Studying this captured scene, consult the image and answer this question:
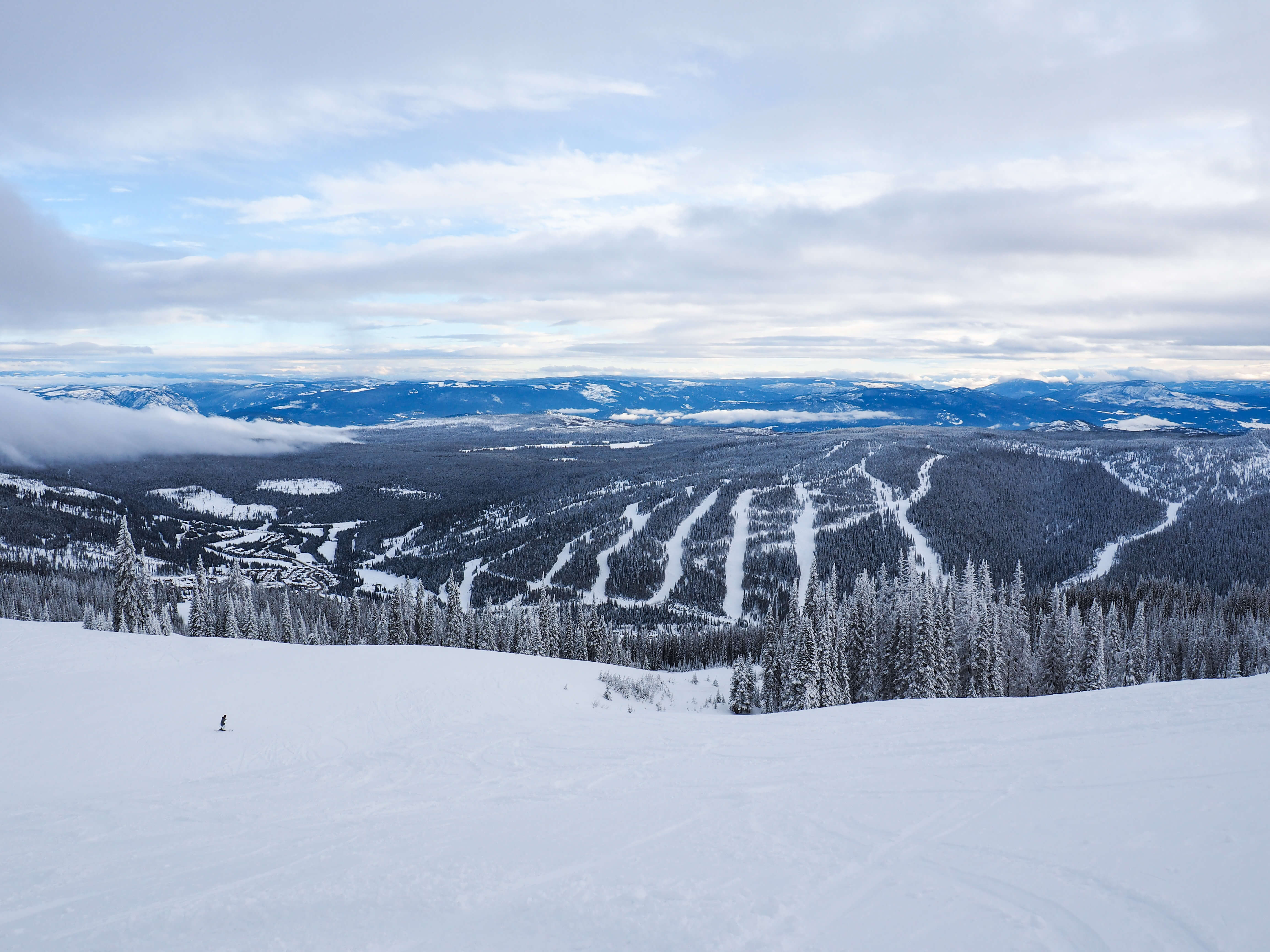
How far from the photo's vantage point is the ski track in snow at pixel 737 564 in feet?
434

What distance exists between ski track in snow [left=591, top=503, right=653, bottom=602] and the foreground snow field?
9984 cm

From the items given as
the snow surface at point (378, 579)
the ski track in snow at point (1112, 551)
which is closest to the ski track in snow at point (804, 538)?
the ski track in snow at point (1112, 551)

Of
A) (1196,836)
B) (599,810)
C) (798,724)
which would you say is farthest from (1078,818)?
(798,724)

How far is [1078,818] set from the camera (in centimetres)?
1046

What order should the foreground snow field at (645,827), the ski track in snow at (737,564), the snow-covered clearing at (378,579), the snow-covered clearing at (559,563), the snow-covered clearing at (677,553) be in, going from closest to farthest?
the foreground snow field at (645,827) < the ski track in snow at (737,564) < the snow-covered clearing at (677,553) < the snow-covered clearing at (559,563) < the snow-covered clearing at (378,579)

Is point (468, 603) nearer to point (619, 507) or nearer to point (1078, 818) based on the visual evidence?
point (619, 507)

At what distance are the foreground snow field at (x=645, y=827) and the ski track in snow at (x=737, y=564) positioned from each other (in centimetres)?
10908

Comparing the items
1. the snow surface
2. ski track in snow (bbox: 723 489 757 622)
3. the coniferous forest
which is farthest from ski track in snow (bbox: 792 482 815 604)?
the snow surface

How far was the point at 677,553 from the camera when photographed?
157 m

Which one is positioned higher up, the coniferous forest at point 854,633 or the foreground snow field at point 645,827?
the foreground snow field at point 645,827

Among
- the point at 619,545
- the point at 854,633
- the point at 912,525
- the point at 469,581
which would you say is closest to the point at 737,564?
the point at 619,545

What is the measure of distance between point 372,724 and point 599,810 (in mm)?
Answer: 11340

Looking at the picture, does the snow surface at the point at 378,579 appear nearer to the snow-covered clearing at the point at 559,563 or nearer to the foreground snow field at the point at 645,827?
the snow-covered clearing at the point at 559,563

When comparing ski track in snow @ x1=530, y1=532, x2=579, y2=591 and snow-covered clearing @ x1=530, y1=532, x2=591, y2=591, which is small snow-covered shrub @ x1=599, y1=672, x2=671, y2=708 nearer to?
snow-covered clearing @ x1=530, y1=532, x2=591, y2=591
